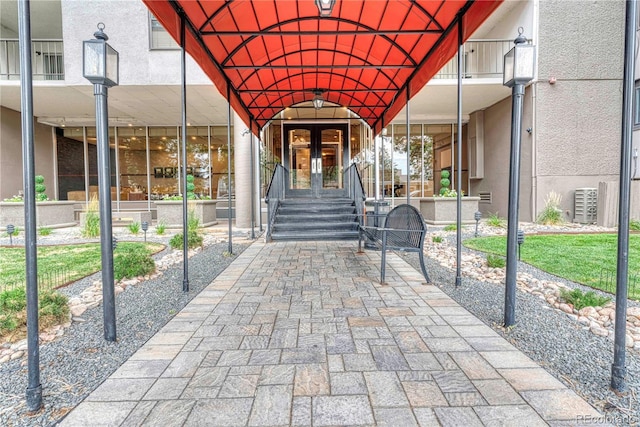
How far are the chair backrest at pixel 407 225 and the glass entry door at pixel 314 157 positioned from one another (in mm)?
6708

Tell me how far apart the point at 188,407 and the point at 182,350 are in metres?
0.71

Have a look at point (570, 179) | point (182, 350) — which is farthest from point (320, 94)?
point (570, 179)

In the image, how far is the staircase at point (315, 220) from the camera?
24.0 feet

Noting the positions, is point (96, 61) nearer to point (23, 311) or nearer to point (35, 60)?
point (23, 311)

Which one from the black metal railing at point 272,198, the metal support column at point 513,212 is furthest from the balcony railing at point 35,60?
the metal support column at point 513,212

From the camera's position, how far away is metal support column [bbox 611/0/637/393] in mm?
1744

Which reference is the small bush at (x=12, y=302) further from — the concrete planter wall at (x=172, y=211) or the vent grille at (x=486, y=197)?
the vent grille at (x=486, y=197)

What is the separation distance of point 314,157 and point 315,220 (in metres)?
4.37

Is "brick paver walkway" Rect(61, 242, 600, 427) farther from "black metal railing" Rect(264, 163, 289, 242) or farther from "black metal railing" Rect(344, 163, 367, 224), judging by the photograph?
"black metal railing" Rect(344, 163, 367, 224)

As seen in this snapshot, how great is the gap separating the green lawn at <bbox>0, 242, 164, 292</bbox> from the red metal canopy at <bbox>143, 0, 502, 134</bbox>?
3.40 m

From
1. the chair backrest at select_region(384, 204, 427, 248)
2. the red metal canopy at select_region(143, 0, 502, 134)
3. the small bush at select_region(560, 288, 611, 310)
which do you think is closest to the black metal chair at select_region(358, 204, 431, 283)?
the chair backrest at select_region(384, 204, 427, 248)

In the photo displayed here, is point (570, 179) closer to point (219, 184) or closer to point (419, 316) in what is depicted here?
point (419, 316)

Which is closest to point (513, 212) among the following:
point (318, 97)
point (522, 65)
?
point (522, 65)

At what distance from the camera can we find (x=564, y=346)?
7.80ft
